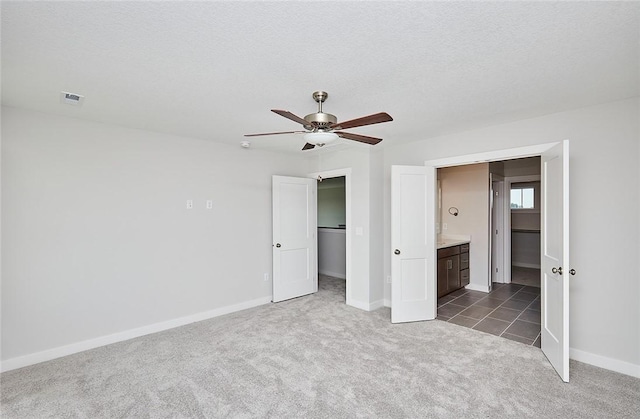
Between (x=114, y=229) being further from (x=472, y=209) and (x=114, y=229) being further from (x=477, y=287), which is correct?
(x=477, y=287)

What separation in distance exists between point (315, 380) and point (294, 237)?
266 cm

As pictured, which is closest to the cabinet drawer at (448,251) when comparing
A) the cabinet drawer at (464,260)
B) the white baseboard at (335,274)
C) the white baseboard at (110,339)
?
the cabinet drawer at (464,260)

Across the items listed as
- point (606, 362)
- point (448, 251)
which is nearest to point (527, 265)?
point (448, 251)

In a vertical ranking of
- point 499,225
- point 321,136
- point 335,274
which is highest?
point 321,136

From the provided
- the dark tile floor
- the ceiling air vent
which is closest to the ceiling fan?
the ceiling air vent

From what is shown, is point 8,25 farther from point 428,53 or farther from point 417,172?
point 417,172

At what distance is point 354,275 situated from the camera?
4605 mm

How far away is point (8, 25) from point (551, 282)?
4365 millimetres

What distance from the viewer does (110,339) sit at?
3336 millimetres

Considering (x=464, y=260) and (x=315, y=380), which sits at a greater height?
(x=464, y=260)

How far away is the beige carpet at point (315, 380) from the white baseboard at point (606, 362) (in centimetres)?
8

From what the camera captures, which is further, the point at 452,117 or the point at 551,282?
the point at 452,117

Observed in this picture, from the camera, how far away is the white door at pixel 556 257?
2496mm

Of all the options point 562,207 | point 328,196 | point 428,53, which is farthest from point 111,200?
point 328,196
